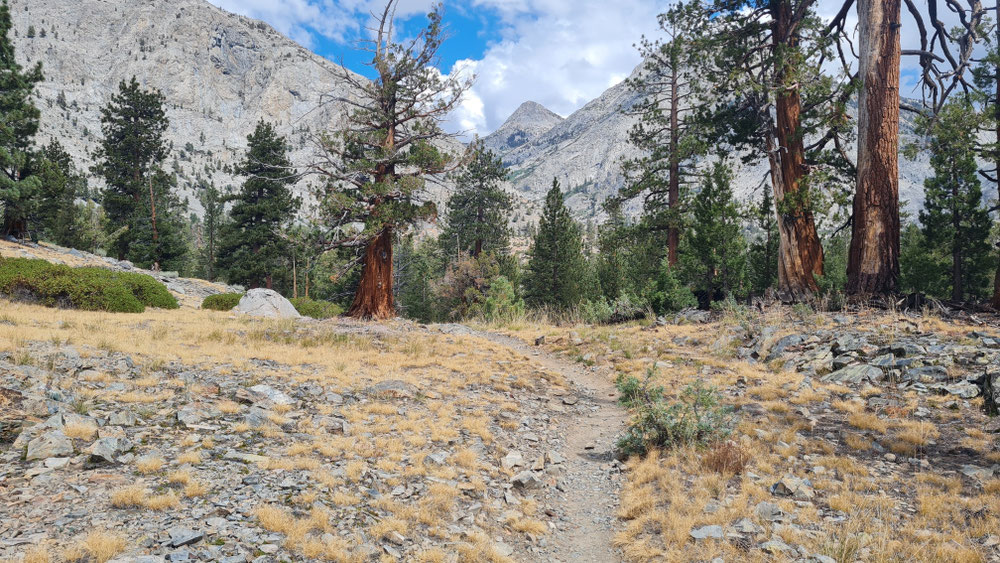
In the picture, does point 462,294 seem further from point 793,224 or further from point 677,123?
point 793,224

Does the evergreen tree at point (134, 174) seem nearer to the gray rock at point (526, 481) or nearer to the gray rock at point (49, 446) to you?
the gray rock at point (49, 446)

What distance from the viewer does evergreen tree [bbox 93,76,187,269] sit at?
116ft

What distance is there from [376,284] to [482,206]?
27.5 meters

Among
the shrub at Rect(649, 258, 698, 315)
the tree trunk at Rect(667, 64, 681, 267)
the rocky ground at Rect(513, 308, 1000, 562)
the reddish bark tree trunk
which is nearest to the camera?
the rocky ground at Rect(513, 308, 1000, 562)

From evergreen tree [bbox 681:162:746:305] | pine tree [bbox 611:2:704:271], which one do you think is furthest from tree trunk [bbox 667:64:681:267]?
evergreen tree [bbox 681:162:746:305]

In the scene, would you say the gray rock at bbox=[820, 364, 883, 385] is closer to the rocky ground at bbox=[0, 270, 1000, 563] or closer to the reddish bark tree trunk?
the rocky ground at bbox=[0, 270, 1000, 563]

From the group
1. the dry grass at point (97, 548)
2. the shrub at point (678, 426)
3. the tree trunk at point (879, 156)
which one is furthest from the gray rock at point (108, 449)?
the tree trunk at point (879, 156)

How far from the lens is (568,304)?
36.6 m

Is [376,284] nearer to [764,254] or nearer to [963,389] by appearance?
[963,389]

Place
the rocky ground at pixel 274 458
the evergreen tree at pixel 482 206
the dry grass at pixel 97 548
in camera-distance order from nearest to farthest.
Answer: the dry grass at pixel 97 548 → the rocky ground at pixel 274 458 → the evergreen tree at pixel 482 206

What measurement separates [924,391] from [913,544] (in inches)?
167

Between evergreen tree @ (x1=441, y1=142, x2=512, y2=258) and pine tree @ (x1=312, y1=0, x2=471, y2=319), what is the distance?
24.8 meters

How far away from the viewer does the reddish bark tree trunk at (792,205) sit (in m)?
12.4

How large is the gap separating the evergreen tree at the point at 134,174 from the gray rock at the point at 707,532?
41151 millimetres
